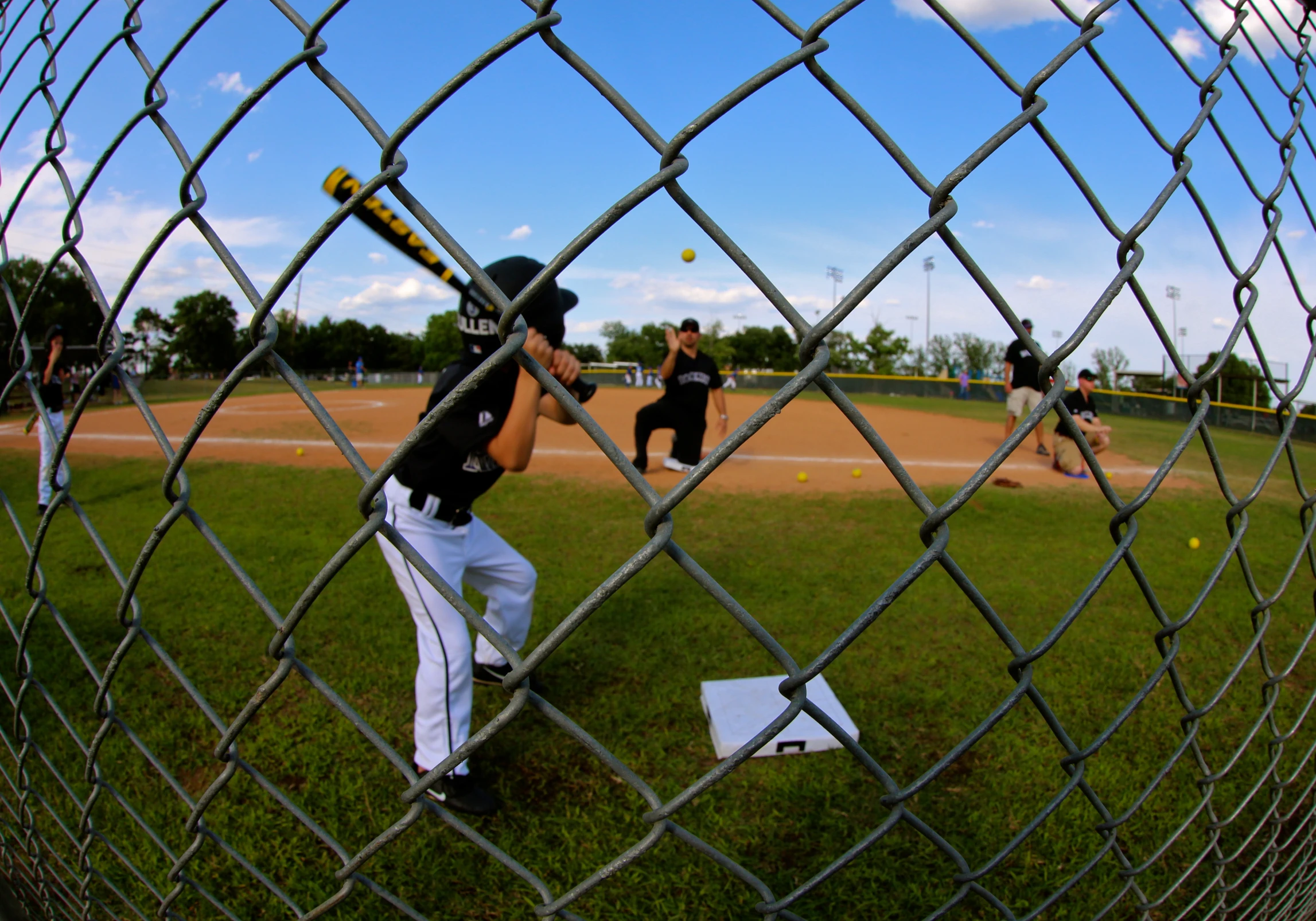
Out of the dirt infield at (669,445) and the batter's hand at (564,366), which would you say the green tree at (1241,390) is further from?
the batter's hand at (564,366)

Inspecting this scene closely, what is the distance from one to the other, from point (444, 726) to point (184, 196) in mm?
1928

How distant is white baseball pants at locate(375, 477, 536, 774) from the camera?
2.32m

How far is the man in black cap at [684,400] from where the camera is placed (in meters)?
7.61

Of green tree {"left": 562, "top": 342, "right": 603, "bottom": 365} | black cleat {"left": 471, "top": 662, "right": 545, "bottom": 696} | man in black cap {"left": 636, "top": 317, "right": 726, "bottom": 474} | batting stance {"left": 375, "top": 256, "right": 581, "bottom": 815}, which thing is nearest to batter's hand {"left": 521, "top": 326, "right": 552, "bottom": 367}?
batting stance {"left": 375, "top": 256, "right": 581, "bottom": 815}

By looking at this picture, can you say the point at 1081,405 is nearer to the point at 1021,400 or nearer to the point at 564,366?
the point at 1021,400

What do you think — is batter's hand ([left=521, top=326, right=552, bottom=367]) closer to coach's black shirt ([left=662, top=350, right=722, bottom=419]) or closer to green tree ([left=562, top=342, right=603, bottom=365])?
coach's black shirt ([left=662, top=350, right=722, bottom=419])

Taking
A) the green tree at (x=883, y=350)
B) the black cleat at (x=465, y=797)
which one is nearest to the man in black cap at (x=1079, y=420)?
the black cleat at (x=465, y=797)

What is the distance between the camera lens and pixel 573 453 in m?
9.41

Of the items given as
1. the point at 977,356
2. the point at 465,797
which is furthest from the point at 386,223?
the point at 977,356

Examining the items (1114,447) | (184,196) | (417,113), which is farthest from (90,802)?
(1114,447)

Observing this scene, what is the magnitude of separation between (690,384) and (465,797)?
5.83 m

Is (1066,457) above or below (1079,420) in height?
below

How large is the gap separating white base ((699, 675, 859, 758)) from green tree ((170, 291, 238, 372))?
43.8 meters

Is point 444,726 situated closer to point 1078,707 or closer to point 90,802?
point 90,802
